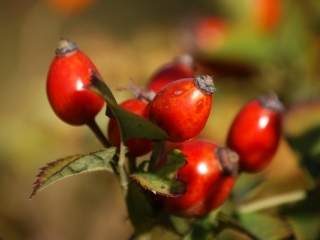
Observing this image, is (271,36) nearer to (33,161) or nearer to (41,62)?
(33,161)

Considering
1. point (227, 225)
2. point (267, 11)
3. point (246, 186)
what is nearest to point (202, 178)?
point (227, 225)

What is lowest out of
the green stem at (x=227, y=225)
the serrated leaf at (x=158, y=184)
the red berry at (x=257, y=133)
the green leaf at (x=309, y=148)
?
the green leaf at (x=309, y=148)

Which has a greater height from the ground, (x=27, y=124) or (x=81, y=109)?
(x=81, y=109)

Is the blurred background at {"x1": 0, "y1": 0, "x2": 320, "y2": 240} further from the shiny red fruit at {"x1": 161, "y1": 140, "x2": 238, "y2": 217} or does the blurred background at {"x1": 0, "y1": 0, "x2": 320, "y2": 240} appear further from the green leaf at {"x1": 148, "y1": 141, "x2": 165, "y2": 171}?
the green leaf at {"x1": 148, "y1": 141, "x2": 165, "y2": 171}

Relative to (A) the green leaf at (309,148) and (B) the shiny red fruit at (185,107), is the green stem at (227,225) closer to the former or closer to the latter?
(B) the shiny red fruit at (185,107)

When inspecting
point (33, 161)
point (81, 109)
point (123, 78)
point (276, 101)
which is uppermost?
point (81, 109)

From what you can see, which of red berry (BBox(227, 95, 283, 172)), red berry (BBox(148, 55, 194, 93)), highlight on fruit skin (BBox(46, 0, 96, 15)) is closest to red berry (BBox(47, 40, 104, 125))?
red berry (BBox(148, 55, 194, 93))

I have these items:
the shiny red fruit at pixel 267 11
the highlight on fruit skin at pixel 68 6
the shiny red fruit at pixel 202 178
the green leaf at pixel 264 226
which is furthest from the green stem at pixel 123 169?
the highlight on fruit skin at pixel 68 6

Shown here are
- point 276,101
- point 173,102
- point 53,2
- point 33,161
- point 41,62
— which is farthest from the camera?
point 53,2

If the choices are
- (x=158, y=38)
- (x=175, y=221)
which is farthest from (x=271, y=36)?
(x=175, y=221)
